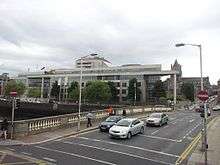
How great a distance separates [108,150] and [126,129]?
220 inches

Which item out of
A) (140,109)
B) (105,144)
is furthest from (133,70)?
(105,144)

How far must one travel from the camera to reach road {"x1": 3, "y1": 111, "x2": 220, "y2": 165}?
60.6ft

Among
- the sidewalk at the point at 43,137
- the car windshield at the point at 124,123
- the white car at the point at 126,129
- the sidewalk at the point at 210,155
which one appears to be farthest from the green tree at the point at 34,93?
the sidewalk at the point at 210,155

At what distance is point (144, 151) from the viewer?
22.0m

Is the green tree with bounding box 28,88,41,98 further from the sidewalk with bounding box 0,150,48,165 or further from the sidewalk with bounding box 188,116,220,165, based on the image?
the sidewalk with bounding box 0,150,48,165

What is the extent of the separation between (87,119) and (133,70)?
131m

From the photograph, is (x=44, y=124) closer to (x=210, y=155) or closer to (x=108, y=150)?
(x=108, y=150)

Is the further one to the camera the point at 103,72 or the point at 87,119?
the point at 103,72

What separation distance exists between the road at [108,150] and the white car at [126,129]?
1.52ft

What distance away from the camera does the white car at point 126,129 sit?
87.6ft

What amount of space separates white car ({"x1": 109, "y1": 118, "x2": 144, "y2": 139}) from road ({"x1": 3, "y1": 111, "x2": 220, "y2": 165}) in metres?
0.46

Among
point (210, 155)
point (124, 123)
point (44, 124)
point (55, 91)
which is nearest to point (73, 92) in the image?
point (55, 91)

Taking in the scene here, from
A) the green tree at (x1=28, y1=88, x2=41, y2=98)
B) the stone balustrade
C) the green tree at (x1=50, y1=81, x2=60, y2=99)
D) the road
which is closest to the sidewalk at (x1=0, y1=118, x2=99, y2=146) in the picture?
the stone balustrade

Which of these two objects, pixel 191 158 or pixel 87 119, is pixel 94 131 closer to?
pixel 87 119
